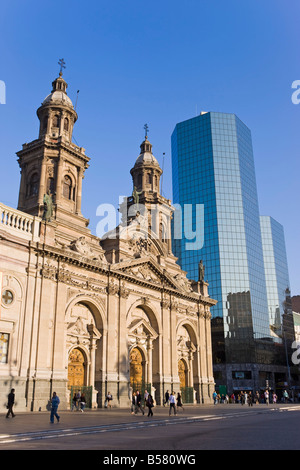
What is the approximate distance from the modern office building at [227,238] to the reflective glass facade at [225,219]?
7.0 inches

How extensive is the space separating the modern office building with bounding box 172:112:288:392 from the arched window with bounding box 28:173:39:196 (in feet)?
176

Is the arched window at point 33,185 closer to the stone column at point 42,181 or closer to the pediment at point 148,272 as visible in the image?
the stone column at point 42,181

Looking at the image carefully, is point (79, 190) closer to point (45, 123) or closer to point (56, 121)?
point (56, 121)

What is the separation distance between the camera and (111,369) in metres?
40.6

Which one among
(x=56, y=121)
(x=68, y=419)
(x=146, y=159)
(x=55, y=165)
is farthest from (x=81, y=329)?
(x=146, y=159)

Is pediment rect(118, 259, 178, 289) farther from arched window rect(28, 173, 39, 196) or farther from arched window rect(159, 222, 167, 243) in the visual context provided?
arched window rect(28, 173, 39, 196)

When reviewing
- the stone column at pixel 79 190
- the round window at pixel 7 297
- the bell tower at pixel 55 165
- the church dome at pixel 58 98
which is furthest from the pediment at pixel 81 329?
the church dome at pixel 58 98

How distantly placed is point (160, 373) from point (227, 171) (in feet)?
213

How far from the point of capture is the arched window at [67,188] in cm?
4922

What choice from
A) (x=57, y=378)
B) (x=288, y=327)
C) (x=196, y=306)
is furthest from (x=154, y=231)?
(x=288, y=327)

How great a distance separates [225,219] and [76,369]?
6522 cm

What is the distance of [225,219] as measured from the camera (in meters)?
97.8

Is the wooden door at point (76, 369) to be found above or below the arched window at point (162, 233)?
below
